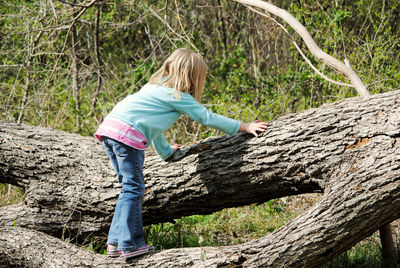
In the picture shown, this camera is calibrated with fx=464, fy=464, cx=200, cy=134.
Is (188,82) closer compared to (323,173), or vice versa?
(323,173)

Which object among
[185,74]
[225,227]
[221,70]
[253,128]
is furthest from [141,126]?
[221,70]

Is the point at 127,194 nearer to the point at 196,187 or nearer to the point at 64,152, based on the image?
the point at 196,187

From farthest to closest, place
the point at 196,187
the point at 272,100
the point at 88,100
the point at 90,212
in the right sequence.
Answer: the point at 88,100, the point at 272,100, the point at 90,212, the point at 196,187

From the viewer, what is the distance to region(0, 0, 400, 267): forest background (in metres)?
4.91

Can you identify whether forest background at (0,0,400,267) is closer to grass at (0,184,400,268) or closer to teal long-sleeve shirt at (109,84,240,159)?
grass at (0,184,400,268)

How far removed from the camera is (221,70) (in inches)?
276

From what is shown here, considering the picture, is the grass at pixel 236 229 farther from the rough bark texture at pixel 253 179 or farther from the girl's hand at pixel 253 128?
the girl's hand at pixel 253 128

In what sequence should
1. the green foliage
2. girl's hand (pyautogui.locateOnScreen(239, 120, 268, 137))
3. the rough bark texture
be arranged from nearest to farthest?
the rough bark texture, girl's hand (pyautogui.locateOnScreen(239, 120, 268, 137)), the green foliage

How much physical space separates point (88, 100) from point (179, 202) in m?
4.53

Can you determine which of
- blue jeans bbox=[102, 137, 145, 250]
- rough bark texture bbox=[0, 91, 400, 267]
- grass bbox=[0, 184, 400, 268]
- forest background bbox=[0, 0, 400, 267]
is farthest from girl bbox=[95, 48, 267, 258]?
forest background bbox=[0, 0, 400, 267]

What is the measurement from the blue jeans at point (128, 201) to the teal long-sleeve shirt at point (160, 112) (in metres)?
0.17

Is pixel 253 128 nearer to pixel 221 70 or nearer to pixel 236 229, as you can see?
pixel 236 229

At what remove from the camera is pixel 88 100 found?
7480mm

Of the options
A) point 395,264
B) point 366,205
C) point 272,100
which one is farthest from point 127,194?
point 272,100
